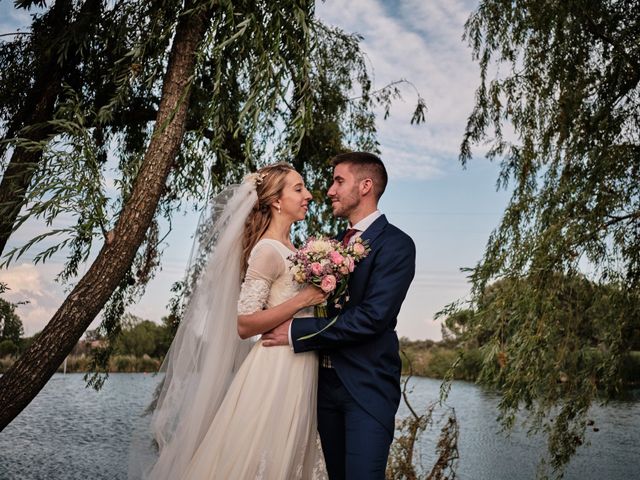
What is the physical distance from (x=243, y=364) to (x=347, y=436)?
0.50m

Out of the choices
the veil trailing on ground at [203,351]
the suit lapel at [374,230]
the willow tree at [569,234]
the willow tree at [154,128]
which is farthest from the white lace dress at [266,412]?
the willow tree at [569,234]

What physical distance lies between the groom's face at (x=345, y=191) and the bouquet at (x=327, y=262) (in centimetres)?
28

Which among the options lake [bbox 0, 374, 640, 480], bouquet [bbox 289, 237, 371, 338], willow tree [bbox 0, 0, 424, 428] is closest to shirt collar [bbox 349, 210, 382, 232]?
bouquet [bbox 289, 237, 371, 338]

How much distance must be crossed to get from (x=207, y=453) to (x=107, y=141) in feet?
16.6

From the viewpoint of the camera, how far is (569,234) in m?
5.29

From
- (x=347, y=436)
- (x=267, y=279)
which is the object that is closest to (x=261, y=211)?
(x=267, y=279)

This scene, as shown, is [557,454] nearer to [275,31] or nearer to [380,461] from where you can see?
[380,461]

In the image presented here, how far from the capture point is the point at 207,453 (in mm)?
2393

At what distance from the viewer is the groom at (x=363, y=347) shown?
235 cm

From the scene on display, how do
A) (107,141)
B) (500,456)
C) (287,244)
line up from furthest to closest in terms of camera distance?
(500,456), (107,141), (287,244)

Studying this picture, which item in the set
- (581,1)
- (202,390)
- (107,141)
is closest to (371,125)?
(581,1)

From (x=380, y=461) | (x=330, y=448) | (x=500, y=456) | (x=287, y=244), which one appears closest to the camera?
(x=380, y=461)

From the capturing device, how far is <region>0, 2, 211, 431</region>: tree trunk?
4.27 meters

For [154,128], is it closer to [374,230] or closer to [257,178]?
[257,178]
